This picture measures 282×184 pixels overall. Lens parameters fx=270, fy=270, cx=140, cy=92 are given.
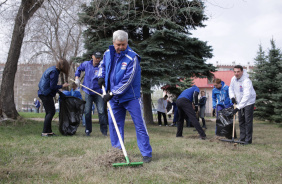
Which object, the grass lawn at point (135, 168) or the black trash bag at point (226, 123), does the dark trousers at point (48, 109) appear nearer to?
the grass lawn at point (135, 168)

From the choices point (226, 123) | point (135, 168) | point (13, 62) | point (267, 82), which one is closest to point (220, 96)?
point (226, 123)

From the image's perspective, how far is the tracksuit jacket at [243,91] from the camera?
6290 mm

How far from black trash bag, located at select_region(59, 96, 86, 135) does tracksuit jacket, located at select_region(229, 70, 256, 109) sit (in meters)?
3.85

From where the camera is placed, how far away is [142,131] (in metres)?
4.11

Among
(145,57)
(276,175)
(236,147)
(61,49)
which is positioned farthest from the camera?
(61,49)

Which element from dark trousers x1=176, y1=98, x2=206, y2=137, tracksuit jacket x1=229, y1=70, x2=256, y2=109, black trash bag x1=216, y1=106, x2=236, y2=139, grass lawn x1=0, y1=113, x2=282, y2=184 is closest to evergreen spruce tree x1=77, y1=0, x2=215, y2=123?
dark trousers x1=176, y1=98, x2=206, y2=137

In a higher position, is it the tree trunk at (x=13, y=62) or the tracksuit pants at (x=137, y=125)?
the tree trunk at (x=13, y=62)

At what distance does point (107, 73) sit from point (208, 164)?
2.04m

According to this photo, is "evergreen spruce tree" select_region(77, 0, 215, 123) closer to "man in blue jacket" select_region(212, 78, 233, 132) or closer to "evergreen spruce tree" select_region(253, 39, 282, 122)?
"man in blue jacket" select_region(212, 78, 233, 132)

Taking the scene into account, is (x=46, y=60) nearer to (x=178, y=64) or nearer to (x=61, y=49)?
(x=61, y=49)

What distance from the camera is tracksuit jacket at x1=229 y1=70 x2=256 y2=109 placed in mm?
6290

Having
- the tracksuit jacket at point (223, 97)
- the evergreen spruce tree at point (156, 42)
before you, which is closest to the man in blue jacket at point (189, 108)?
the tracksuit jacket at point (223, 97)

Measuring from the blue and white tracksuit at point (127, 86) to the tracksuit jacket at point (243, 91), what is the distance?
319 centimetres

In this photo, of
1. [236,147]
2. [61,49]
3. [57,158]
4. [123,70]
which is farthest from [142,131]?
[61,49]
